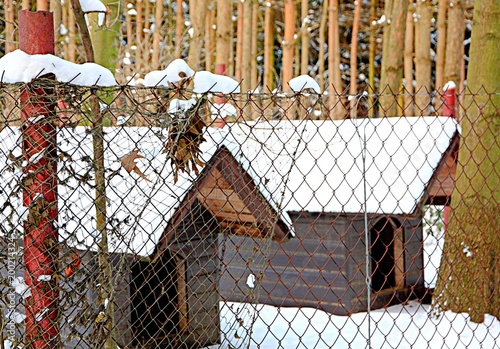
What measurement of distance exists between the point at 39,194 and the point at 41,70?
404 mm

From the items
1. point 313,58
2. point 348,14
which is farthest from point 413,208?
point 313,58

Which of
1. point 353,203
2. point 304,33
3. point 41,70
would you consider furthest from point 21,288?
point 304,33

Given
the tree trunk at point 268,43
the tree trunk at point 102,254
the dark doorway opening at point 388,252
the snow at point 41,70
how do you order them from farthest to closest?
the tree trunk at point 268,43
the dark doorway opening at point 388,252
the tree trunk at point 102,254
the snow at point 41,70

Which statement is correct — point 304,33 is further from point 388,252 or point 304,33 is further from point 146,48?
point 388,252

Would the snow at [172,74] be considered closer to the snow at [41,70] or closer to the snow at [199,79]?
the snow at [199,79]

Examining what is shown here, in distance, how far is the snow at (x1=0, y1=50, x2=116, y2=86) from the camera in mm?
2273

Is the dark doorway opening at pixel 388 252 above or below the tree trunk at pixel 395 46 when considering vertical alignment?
below

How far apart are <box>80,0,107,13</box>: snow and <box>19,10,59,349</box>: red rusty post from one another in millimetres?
648

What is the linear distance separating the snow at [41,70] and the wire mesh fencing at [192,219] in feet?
0.11

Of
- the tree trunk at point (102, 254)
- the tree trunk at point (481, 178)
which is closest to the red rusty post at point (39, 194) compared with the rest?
the tree trunk at point (102, 254)

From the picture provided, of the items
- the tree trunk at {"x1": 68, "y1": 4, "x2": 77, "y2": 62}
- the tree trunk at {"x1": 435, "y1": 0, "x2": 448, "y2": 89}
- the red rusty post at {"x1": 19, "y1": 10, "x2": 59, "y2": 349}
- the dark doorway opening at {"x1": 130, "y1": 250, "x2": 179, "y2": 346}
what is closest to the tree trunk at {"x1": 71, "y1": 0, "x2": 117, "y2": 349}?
the red rusty post at {"x1": 19, "y1": 10, "x2": 59, "y2": 349}

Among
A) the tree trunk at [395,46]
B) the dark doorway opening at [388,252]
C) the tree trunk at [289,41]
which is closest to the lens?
the dark doorway opening at [388,252]

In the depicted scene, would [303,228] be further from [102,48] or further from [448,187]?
[102,48]

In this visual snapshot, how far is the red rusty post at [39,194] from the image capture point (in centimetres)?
232
